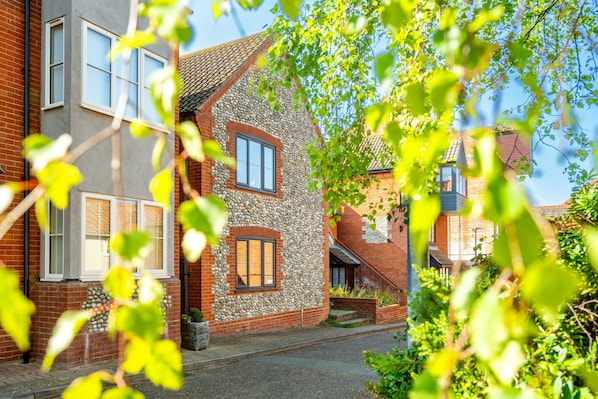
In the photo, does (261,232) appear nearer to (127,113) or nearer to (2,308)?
(127,113)

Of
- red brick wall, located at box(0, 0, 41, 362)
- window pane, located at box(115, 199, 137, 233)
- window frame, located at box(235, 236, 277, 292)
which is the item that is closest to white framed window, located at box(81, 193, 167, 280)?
window pane, located at box(115, 199, 137, 233)

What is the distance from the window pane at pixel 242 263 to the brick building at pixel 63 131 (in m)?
Result: 4.59

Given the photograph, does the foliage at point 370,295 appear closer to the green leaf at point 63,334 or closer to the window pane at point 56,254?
the window pane at point 56,254

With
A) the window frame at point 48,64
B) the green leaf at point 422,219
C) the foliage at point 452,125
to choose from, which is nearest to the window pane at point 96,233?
the window frame at point 48,64

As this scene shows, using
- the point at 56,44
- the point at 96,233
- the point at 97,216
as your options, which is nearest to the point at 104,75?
the point at 56,44

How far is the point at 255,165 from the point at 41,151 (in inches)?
559

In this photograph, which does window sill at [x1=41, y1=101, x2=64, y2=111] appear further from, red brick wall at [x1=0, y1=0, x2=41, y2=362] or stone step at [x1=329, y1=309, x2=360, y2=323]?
stone step at [x1=329, y1=309, x2=360, y2=323]

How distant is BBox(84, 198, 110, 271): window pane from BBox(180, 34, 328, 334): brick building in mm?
3187

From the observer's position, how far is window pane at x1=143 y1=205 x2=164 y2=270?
1077 cm

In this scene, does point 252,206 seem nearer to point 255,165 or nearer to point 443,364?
point 255,165

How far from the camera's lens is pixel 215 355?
10.8 meters

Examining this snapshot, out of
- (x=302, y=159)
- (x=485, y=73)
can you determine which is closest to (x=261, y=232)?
(x=302, y=159)

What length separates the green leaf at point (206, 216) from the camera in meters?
0.78

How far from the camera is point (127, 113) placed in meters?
10.2
